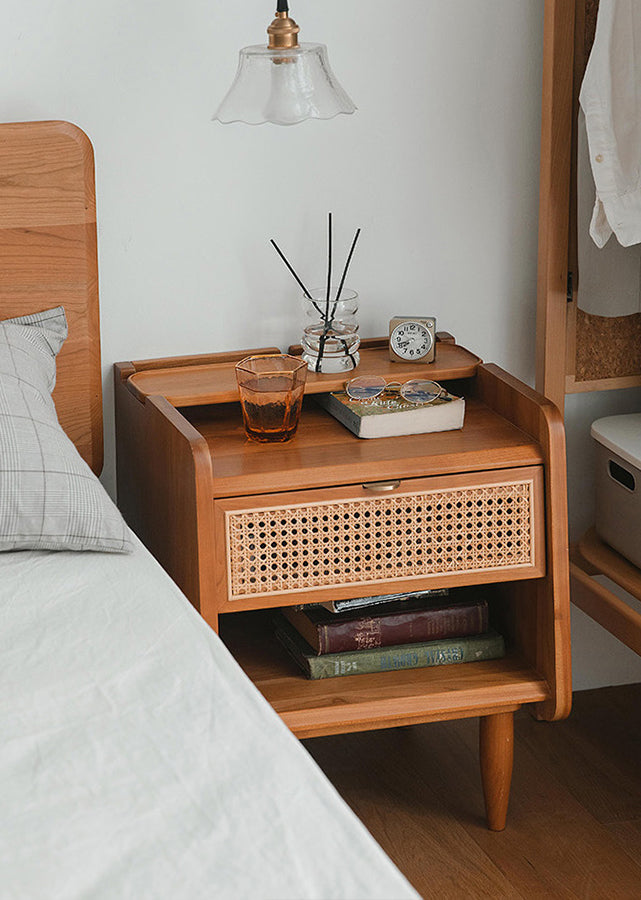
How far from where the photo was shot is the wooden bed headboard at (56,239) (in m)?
1.81

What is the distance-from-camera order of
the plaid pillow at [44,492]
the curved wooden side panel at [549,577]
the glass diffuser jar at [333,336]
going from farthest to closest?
1. the glass diffuser jar at [333,336]
2. the curved wooden side panel at [549,577]
3. the plaid pillow at [44,492]

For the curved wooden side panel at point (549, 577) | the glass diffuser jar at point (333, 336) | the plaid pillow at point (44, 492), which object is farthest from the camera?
the glass diffuser jar at point (333, 336)

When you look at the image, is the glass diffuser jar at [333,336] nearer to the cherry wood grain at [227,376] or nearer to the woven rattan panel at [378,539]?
the cherry wood grain at [227,376]

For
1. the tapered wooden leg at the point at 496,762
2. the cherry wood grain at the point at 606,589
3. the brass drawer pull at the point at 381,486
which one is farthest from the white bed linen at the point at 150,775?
the cherry wood grain at the point at 606,589

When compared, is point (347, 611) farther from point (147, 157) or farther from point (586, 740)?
point (147, 157)

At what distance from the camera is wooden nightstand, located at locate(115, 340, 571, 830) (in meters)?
1.63

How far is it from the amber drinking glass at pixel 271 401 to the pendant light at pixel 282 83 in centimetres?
39

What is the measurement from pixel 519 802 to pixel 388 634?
0.48 meters

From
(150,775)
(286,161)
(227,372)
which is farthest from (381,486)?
(150,775)

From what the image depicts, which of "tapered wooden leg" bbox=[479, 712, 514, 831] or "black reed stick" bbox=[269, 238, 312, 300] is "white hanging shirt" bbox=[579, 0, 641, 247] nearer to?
"black reed stick" bbox=[269, 238, 312, 300]

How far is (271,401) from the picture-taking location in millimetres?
1711

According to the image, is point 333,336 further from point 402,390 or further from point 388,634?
point 388,634

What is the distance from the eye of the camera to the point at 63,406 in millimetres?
1929

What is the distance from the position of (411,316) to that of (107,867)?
145cm
